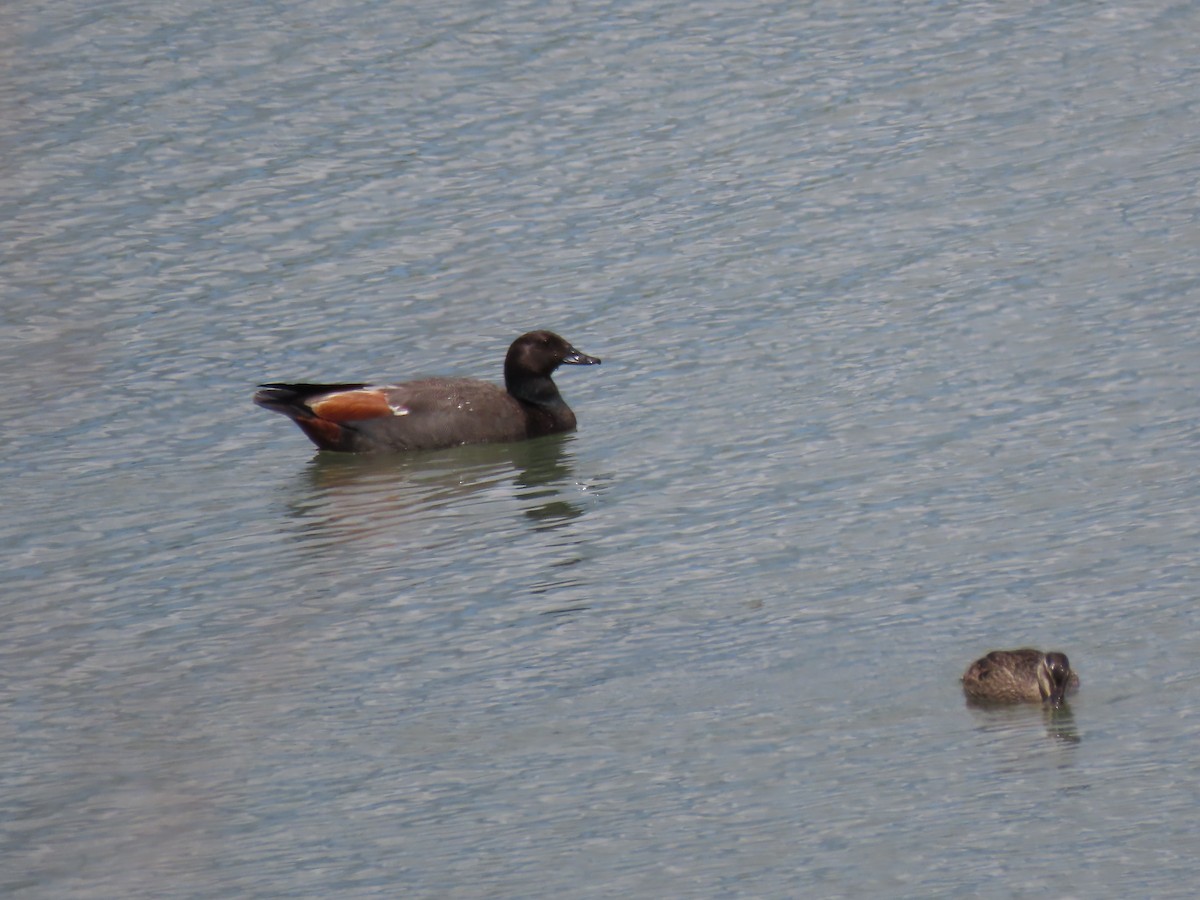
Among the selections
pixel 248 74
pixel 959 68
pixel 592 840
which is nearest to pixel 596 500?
pixel 592 840

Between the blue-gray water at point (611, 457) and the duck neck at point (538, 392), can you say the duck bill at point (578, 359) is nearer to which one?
the duck neck at point (538, 392)

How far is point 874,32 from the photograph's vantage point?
23188 mm

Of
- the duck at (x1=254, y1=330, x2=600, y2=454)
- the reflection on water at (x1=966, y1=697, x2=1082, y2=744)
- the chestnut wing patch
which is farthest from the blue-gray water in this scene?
the chestnut wing patch

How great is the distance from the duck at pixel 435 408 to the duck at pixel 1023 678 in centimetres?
622

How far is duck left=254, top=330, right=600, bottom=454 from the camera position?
49.4ft

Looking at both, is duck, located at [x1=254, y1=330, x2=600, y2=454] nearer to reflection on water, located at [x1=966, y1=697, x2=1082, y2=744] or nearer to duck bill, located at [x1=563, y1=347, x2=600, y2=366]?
duck bill, located at [x1=563, y1=347, x2=600, y2=366]

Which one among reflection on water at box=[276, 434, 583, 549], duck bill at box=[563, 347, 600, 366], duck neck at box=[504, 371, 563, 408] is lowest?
reflection on water at box=[276, 434, 583, 549]

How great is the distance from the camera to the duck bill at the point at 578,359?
15.4 meters

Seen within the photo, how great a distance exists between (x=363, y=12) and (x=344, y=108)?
322 centimetres

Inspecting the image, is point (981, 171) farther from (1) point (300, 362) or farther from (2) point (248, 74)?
(2) point (248, 74)

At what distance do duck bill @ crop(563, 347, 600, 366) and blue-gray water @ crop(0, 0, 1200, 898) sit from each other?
35 centimetres

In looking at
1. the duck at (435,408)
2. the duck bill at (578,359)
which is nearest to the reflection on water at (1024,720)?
the duck at (435,408)

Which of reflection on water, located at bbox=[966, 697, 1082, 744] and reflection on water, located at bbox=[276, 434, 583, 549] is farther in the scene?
reflection on water, located at bbox=[276, 434, 583, 549]

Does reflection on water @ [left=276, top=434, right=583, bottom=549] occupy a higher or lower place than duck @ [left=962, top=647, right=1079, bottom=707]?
higher
